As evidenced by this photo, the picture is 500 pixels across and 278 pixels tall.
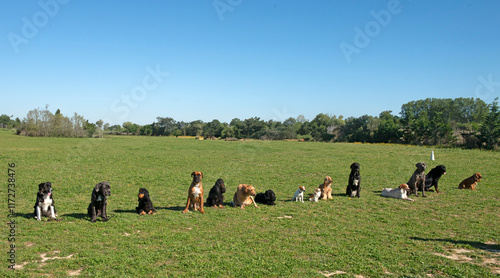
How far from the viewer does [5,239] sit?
646cm

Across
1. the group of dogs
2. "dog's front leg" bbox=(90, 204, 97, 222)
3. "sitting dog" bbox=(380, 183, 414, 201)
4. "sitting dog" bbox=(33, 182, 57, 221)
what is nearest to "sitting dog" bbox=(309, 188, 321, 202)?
the group of dogs

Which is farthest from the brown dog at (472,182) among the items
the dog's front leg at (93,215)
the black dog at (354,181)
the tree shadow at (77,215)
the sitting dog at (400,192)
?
the tree shadow at (77,215)

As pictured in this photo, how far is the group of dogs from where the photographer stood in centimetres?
771

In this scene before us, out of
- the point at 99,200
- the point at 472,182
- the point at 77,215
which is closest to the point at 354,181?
the point at 472,182

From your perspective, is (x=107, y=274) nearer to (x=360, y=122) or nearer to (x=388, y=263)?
(x=388, y=263)

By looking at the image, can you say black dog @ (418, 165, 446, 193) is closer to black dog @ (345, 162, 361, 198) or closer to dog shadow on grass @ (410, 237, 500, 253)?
black dog @ (345, 162, 361, 198)

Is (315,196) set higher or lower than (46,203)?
lower

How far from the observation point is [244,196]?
9.61 m

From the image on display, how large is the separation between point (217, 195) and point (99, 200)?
340 cm

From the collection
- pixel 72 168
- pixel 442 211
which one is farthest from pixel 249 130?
pixel 442 211

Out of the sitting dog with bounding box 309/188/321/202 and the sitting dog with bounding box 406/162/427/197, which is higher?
the sitting dog with bounding box 406/162/427/197

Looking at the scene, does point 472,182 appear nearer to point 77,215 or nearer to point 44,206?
point 77,215

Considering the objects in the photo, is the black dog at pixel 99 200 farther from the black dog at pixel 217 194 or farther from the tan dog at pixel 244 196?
the tan dog at pixel 244 196

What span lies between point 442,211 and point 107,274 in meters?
9.50
